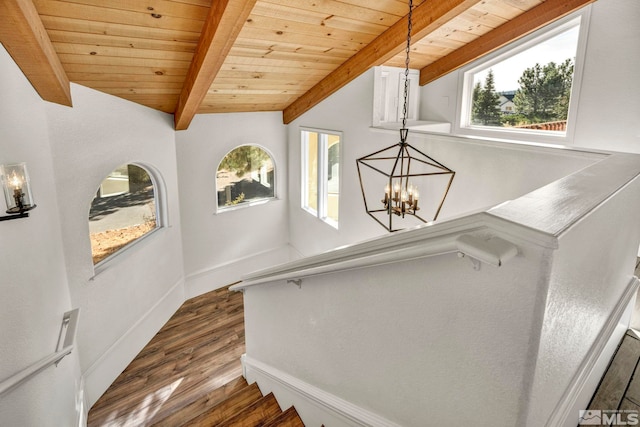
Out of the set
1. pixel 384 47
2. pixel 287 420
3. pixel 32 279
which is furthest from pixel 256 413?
pixel 384 47

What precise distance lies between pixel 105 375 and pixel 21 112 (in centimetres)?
256

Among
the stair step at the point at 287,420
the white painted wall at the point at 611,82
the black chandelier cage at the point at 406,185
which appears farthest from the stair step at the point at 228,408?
the white painted wall at the point at 611,82

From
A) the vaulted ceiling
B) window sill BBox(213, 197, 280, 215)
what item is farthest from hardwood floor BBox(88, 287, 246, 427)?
the vaulted ceiling

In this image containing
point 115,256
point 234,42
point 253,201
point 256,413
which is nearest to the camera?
point 256,413

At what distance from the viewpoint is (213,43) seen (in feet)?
9.00

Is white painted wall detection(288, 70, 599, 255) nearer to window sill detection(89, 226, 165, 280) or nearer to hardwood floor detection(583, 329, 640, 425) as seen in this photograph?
hardwood floor detection(583, 329, 640, 425)

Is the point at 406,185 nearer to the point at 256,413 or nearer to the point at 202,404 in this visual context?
the point at 256,413

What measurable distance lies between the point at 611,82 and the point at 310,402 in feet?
11.5

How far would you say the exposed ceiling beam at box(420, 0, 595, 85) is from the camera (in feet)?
10.9

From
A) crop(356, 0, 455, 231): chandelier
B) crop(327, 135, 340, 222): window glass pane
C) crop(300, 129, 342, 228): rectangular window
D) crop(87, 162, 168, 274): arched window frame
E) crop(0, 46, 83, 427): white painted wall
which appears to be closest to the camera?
crop(0, 46, 83, 427): white painted wall

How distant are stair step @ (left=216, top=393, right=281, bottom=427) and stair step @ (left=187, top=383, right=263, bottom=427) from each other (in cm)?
10

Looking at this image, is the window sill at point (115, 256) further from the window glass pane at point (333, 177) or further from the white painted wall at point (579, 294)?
the white painted wall at point (579, 294)

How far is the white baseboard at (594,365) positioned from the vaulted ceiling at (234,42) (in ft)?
7.76

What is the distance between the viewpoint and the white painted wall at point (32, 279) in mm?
1920
